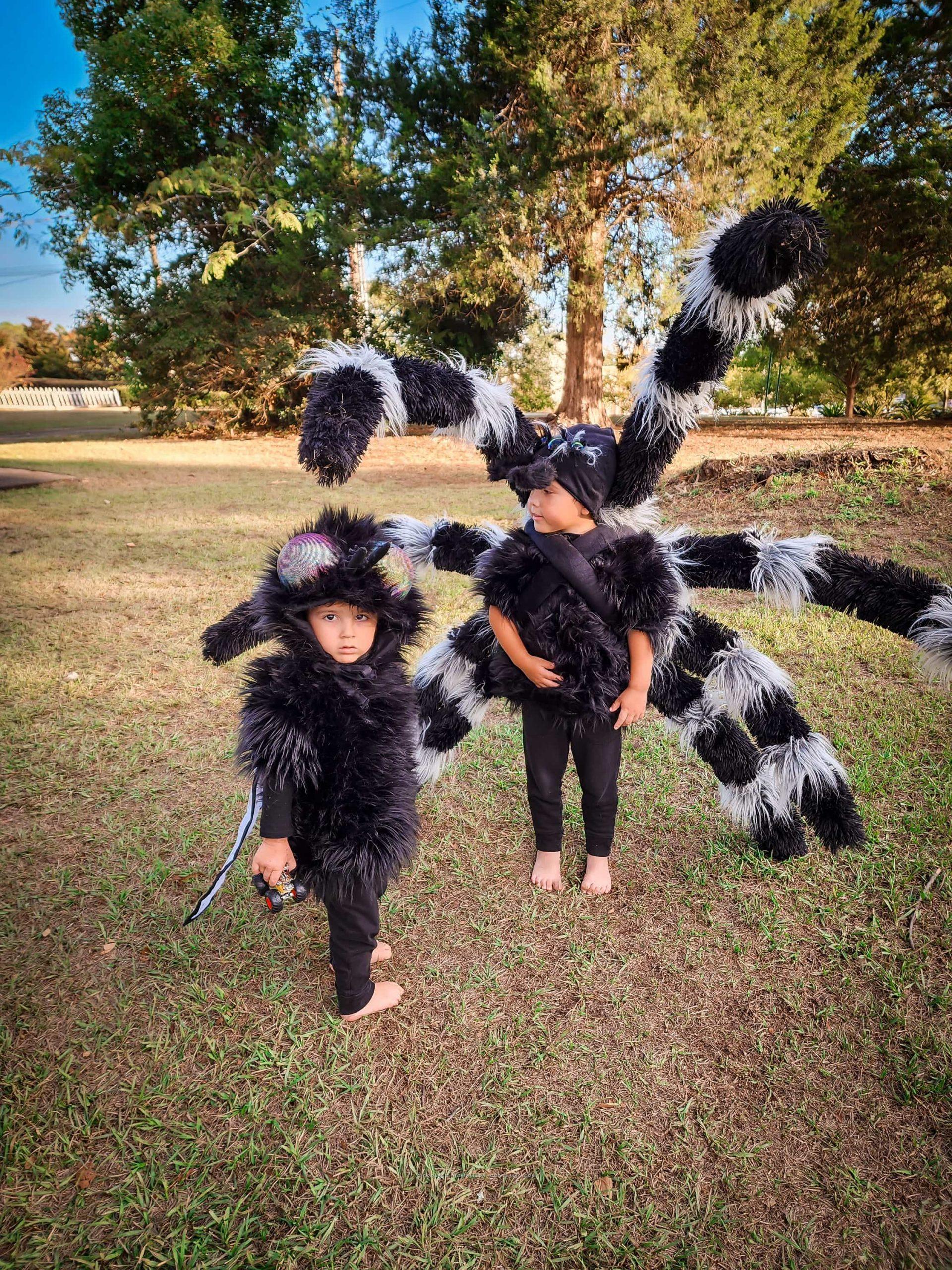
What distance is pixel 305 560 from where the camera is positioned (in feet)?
5.32

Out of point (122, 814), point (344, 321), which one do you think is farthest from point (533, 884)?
point (344, 321)

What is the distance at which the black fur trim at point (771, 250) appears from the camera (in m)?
1.54

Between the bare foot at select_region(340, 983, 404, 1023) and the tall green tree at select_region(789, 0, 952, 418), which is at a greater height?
the tall green tree at select_region(789, 0, 952, 418)

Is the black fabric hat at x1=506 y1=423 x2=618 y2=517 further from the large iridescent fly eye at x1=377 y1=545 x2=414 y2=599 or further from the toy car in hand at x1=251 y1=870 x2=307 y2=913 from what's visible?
the toy car in hand at x1=251 y1=870 x2=307 y2=913

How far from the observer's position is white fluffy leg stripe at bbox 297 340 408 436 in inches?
73.8

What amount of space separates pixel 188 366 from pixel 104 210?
3.24 meters

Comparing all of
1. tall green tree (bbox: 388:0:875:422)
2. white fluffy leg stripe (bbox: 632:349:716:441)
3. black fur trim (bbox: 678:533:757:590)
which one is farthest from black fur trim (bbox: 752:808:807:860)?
tall green tree (bbox: 388:0:875:422)

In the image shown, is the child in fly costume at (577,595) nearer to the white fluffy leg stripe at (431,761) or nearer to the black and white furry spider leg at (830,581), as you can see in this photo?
the black and white furry spider leg at (830,581)

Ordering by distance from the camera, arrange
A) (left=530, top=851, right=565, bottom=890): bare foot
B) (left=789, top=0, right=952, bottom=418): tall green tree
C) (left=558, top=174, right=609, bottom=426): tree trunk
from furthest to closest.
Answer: (left=789, top=0, right=952, bottom=418): tall green tree < (left=558, top=174, right=609, bottom=426): tree trunk < (left=530, top=851, right=565, bottom=890): bare foot

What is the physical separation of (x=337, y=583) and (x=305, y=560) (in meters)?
0.09

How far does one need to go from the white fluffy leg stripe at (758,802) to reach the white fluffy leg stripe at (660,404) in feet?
3.76

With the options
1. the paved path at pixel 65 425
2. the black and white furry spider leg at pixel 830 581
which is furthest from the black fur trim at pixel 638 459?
the paved path at pixel 65 425

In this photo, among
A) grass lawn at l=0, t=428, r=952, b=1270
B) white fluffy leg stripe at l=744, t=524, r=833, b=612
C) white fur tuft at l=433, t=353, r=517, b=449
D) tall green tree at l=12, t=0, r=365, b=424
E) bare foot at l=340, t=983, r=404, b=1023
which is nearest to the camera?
grass lawn at l=0, t=428, r=952, b=1270

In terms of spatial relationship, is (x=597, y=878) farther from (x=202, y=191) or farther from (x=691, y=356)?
(x=202, y=191)
